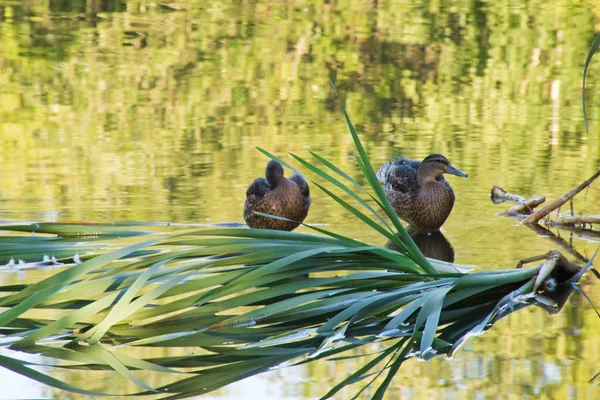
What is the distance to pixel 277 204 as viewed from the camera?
5406mm

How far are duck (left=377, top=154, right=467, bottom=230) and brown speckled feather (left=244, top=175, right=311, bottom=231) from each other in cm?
62

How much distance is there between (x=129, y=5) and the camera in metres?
14.5

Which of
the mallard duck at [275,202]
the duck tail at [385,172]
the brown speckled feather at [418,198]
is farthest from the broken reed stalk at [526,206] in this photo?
the mallard duck at [275,202]

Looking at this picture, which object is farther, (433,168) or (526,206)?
(433,168)

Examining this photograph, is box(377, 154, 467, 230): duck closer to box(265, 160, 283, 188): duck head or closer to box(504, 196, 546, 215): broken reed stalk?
box(504, 196, 546, 215): broken reed stalk

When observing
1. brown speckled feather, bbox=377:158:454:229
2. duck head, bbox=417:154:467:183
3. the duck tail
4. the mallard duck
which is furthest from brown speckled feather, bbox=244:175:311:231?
the duck tail

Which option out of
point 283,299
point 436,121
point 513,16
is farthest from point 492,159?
point 513,16

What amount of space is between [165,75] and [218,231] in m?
6.79

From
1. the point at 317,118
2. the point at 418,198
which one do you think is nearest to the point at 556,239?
the point at 418,198

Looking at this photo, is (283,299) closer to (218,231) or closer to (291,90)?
(218,231)

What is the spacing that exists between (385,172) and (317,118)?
7.14 feet

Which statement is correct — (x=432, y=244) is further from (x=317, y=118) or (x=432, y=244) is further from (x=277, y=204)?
(x=317, y=118)

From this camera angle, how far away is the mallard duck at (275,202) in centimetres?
540

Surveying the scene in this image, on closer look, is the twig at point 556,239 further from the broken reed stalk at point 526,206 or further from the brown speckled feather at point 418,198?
the brown speckled feather at point 418,198
